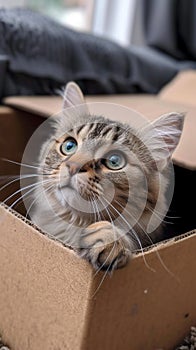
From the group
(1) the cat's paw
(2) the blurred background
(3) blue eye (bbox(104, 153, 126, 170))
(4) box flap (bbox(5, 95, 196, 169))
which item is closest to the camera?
(1) the cat's paw

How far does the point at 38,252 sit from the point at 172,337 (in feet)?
1.03

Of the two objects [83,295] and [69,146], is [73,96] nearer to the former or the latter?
[69,146]

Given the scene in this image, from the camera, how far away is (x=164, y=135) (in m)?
0.81

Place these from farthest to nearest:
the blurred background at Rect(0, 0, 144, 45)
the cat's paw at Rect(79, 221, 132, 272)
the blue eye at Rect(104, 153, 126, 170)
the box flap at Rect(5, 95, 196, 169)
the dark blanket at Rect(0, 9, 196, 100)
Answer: the blurred background at Rect(0, 0, 144, 45) → the dark blanket at Rect(0, 9, 196, 100) → the box flap at Rect(5, 95, 196, 169) → the blue eye at Rect(104, 153, 126, 170) → the cat's paw at Rect(79, 221, 132, 272)

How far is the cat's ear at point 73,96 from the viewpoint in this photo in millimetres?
903

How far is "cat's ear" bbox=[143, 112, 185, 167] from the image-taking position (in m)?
0.80

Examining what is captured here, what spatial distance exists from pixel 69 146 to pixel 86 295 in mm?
273

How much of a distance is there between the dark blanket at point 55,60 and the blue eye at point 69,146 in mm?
489

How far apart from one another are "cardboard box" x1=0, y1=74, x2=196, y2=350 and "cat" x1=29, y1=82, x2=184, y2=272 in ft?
0.14

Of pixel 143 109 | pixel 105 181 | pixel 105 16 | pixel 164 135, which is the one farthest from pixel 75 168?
pixel 105 16

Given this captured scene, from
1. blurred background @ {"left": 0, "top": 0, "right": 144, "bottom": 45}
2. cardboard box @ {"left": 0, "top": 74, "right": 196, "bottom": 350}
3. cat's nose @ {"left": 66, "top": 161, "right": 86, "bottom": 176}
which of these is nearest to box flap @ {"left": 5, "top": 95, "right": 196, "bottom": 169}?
cardboard box @ {"left": 0, "top": 74, "right": 196, "bottom": 350}

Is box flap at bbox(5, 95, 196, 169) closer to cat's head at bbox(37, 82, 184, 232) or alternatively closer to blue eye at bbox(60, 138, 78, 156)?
cat's head at bbox(37, 82, 184, 232)

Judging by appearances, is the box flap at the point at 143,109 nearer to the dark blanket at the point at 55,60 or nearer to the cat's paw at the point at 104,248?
the dark blanket at the point at 55,60

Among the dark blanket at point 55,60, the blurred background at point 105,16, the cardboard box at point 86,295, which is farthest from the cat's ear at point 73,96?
the blurred background at point 105,16
